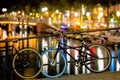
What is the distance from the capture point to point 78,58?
27.5 feet

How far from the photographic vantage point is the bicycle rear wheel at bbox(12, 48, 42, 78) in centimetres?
806

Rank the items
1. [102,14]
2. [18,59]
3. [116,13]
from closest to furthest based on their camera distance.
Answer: [18,59] → [116,13] → [102,14]

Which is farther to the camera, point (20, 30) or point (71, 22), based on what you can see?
point (20, 30)

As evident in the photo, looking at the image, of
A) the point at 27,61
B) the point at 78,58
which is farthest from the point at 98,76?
the point at 27,61

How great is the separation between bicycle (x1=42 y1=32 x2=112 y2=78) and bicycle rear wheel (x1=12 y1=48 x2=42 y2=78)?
16cm

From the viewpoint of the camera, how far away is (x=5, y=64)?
8164 mm

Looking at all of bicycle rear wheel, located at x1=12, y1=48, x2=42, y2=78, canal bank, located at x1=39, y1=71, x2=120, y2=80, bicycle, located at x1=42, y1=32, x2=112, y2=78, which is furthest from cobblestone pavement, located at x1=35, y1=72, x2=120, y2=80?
bicycle rear wheel, located at x1=12, y1=48, x2=42, y2=78

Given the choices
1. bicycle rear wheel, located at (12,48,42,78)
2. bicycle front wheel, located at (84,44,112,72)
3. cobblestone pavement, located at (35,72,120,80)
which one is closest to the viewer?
cobblestone pavement, located at (35,72,120,80)

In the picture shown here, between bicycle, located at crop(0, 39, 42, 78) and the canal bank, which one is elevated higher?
bicycle, located at crop(0, 39, 42, 78)

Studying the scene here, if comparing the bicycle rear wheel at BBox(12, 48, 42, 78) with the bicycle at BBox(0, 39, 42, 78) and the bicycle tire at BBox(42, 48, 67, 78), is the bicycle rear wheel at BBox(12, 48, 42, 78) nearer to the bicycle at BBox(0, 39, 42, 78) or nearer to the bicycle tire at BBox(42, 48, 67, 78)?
the bicycle at BBox(0, 39, 42, 78)

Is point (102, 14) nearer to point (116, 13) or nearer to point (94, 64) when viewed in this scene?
point (116, 13)

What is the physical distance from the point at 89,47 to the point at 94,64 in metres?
0.50

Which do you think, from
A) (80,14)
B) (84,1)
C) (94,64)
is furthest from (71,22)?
(94,64)

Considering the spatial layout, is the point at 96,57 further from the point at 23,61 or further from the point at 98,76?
the point at 23,61
